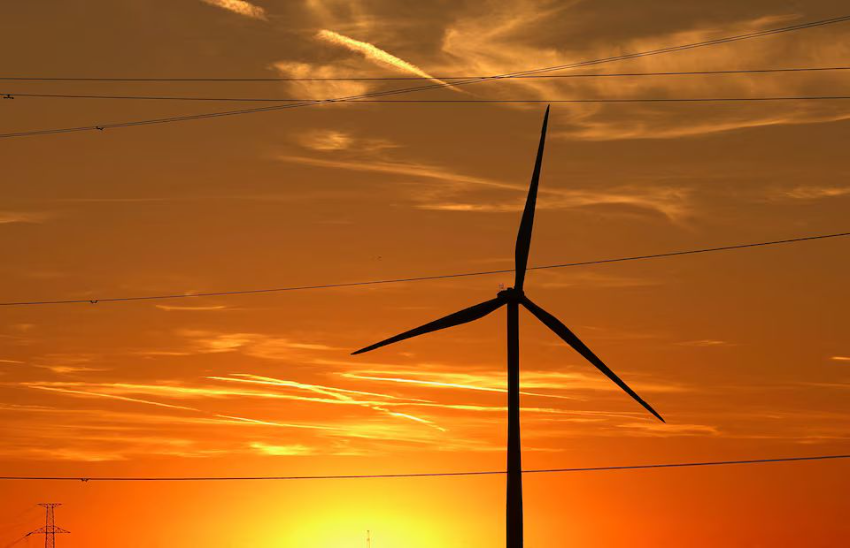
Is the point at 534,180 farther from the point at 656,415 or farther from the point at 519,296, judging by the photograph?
the point at 656,415

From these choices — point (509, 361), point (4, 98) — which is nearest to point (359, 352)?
point (509, 361)

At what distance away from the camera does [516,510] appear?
243 ft

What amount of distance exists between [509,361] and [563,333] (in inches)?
222

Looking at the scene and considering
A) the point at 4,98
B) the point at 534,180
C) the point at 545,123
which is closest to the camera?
the point at 545,123

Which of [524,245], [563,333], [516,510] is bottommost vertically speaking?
[516,510]

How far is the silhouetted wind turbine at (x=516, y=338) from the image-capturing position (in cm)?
7338

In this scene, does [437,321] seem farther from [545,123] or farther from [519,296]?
[545,123]

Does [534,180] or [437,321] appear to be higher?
[534,180]

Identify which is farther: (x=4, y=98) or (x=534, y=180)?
(x=4, y=98)

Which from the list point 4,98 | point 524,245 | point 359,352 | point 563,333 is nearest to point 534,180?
point 524,245

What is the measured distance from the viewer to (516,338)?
74312 mm

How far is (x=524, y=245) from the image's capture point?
7856 centimetres

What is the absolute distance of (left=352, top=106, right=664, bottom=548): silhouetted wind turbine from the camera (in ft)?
241

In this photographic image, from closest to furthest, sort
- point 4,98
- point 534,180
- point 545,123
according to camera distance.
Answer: point 545,123
point 534,180
point 4,98
